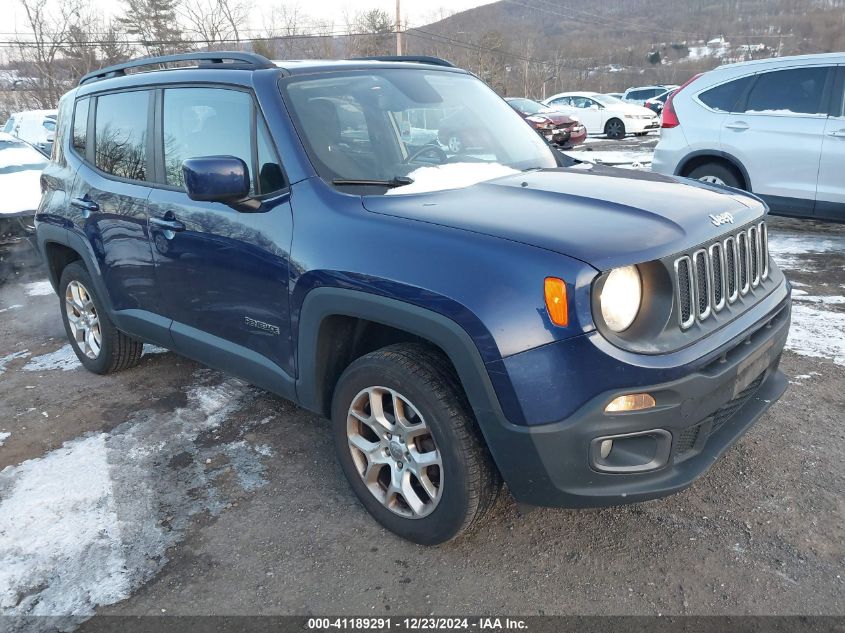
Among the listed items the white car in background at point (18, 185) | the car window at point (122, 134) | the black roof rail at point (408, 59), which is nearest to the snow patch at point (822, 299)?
the black roof rail at point (408, 59)

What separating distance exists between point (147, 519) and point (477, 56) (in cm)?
5784

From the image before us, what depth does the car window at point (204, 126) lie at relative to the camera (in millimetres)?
3084

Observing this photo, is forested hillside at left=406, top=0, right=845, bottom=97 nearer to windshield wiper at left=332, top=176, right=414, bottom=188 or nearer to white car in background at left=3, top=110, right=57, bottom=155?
white car in background at left=3, top=110, right=57, bottom=155

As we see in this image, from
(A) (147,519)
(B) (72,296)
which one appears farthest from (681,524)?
(B) (72,296)

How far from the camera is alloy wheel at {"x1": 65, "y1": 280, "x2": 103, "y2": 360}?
454 cm

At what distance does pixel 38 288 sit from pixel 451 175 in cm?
600

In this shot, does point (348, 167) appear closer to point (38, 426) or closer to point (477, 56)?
point (38, 426)

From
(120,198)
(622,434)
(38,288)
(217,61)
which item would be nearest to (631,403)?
(622,434)

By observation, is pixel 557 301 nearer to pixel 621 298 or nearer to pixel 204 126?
pixel 621 298

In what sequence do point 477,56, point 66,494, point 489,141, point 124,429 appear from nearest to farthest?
point 66,494 → point 489,141 → point 124,429 → point 477,56

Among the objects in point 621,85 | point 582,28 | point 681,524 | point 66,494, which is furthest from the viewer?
point 582,28

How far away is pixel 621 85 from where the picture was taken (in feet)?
229

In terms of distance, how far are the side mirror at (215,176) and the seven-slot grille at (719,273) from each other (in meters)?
1.74

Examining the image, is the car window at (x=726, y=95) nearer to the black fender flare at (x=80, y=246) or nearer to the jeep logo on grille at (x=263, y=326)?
the jeep logo on grille at (x=263, y=326)
